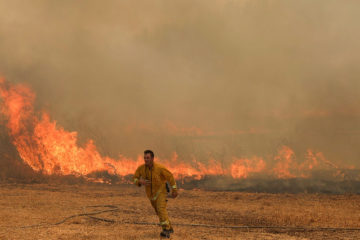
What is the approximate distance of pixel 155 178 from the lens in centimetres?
1041

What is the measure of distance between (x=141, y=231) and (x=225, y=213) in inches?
281

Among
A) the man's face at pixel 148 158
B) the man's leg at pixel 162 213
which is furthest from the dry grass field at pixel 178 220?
the man's face at pixel 148 158

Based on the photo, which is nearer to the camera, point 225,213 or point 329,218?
point 329,218

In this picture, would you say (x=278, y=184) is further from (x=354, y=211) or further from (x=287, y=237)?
(x=287, y=237)

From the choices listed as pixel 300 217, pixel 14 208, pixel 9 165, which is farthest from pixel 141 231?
pixel 9 165

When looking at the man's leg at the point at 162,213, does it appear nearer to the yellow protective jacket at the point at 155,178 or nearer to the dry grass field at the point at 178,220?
the yellow protective jacket at the point at 155,178

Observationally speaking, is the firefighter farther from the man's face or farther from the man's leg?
the man's face

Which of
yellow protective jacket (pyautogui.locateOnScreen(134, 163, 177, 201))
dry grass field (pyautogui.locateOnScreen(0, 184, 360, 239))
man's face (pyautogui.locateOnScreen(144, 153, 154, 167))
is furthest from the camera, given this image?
dry grass field (pyautogui.locateOnScreen(0, 184, 360, 239))

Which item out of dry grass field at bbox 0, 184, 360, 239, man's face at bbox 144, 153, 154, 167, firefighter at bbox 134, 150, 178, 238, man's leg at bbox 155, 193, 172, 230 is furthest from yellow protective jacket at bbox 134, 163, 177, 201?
dry grass field at bbox 0, 184, 360, 239

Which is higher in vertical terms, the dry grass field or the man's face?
the man's face

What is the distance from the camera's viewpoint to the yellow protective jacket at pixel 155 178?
1045cm

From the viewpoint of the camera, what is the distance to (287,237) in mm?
11336

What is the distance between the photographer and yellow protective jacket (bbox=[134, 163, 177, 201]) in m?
10.4

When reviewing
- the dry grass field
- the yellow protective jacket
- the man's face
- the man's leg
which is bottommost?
the dry grass field
